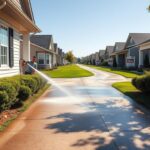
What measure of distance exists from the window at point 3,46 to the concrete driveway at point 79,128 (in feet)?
7.10

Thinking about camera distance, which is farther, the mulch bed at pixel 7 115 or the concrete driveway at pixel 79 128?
the mulch bed at pixel 7 115

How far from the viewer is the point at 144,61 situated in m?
38.6

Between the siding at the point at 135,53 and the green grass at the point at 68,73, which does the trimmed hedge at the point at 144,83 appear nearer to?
the green grass at the point at 68,73

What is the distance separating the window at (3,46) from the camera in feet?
34.4

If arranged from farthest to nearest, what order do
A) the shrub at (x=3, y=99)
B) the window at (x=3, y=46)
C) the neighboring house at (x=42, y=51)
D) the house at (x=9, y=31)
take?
the neighboring house at (x=42, y=51) < the window at (x=3, y=46) < the house at (x=9, y=31) < the shrub at (x=3, y=99)

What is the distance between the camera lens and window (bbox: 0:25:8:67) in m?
10.5

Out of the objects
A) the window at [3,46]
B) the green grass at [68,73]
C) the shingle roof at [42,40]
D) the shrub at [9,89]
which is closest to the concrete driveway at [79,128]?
the shrub at [9,89]

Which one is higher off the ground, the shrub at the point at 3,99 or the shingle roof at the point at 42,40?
the shingle roof at the point at 42,40

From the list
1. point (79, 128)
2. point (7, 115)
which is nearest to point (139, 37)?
point (7, 115)

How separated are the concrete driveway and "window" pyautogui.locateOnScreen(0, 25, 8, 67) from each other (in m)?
2.16

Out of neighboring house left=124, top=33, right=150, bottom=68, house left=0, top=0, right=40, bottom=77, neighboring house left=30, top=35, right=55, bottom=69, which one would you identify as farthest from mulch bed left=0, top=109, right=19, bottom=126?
neighboring house left=124, top=33, right=150, bottom=68

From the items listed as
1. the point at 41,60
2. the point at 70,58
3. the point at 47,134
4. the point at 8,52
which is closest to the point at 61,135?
the point at 47,134

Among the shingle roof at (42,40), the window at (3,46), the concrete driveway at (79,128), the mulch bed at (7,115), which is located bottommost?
the concrete driveway at (79,128)

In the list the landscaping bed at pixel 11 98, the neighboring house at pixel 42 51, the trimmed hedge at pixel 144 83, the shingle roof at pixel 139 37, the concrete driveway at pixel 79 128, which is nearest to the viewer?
the concrete driveway at pixel 79 128
